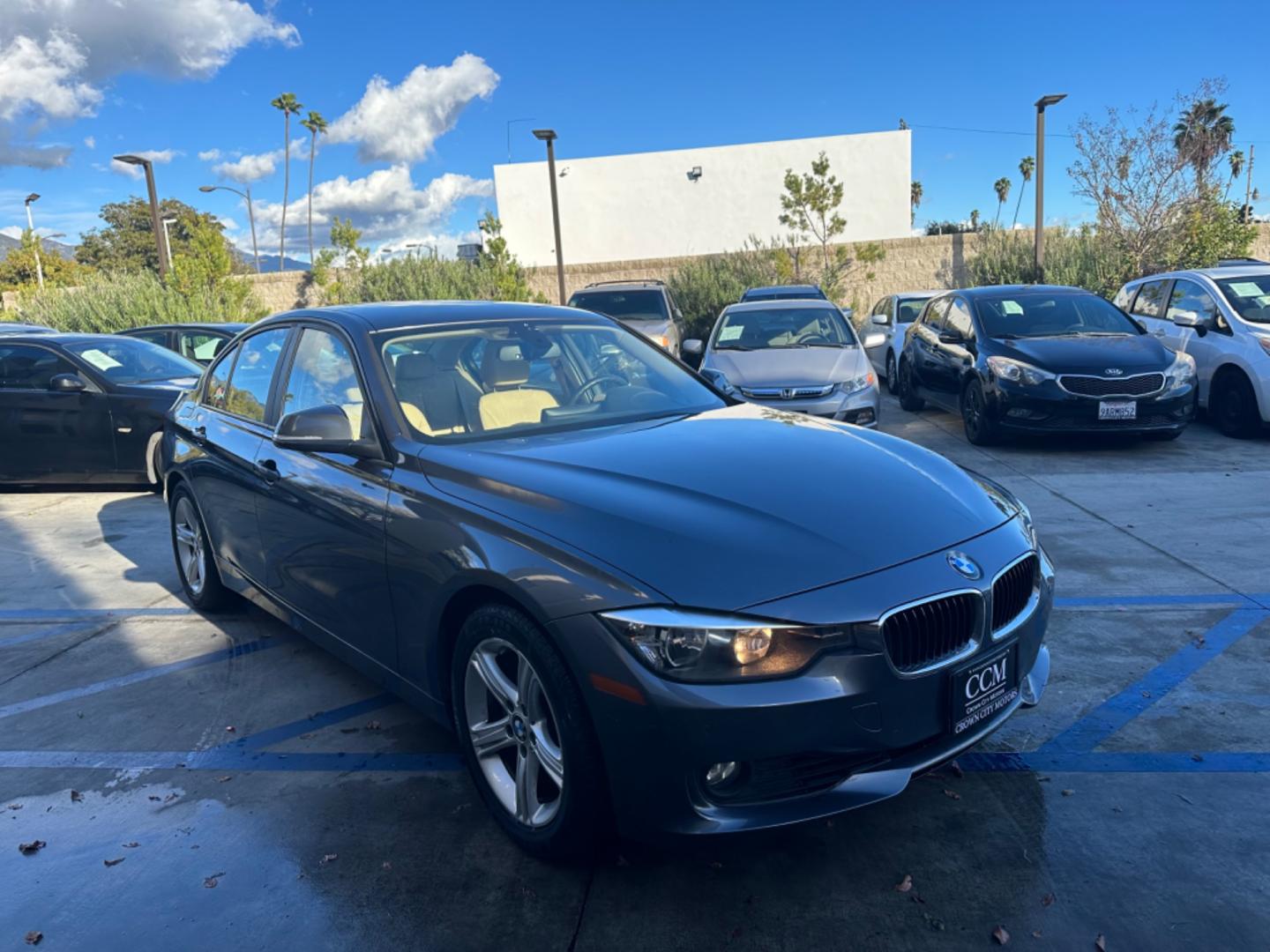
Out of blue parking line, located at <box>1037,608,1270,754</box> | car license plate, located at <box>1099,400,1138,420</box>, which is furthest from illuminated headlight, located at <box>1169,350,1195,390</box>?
blue parking line, located at <box>1037,608,1270,754</box>

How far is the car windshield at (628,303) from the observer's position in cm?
1433

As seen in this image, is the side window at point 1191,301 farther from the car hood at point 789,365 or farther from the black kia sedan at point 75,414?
the black kia sedan at point 75,414

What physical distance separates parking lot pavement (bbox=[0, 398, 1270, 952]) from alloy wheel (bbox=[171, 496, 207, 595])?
1.13 ft

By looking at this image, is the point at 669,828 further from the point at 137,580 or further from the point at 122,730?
the point at 137,580

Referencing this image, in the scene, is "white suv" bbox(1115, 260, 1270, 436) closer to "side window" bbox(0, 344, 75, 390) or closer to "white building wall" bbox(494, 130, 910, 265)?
"side window" bbox(0, 344, 75, 390)

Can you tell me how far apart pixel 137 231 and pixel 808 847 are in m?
→ 87.4

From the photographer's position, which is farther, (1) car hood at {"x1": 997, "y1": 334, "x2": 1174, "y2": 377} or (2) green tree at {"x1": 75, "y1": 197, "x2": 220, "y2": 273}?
(2) green tree at {"x1": 75, "y1": 197, "x2": 220, "y2": 273}

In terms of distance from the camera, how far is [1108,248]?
2161cm

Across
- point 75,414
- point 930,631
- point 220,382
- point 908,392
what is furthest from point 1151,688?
point 908,392

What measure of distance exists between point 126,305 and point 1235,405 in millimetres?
20589

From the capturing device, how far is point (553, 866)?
8.84 feet

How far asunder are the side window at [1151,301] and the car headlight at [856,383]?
4.19m

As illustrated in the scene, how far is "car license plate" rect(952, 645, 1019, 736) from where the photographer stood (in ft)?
8.04

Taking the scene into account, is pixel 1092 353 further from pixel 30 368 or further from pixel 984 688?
pixel 30 368
